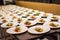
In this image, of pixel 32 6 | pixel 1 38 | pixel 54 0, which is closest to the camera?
pixel 1 38

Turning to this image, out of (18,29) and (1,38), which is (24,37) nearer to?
(18,29)

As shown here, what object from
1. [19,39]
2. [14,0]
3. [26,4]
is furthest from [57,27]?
[14,0]

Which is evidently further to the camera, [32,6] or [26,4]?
[26,4]

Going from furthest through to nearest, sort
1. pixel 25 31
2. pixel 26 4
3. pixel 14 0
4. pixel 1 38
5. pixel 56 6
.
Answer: pixel 14 0, pixel 26 4, pixel 56 6, pixel 1 38, pixel 25 31

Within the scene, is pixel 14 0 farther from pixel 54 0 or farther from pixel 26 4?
pixel 54 0

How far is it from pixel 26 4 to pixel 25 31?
385 cm

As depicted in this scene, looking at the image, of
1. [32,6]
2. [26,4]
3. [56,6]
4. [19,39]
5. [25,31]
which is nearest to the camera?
[19,39]

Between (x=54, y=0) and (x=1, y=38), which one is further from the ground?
(x=54, y=0)

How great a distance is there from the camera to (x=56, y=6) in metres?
2.88

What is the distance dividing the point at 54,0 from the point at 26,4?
1.67m

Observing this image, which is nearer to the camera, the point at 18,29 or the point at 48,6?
the point at 18,29

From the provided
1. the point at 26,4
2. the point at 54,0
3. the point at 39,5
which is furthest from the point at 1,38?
the point at 26,4

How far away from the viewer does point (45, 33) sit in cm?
112

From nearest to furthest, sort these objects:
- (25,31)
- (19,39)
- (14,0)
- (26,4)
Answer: (19,39) < (25,31) < (26,4) < (14,0)
